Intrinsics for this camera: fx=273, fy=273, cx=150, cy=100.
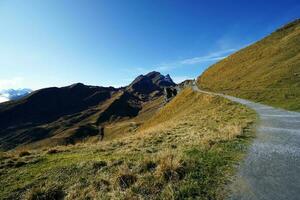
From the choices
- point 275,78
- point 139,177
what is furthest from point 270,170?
point 275,78

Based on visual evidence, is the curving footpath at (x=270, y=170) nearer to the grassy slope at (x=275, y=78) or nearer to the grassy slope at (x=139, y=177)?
the grassy slope at (x=139, y=177)

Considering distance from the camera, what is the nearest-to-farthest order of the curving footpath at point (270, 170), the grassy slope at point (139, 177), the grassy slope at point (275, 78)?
the curving footpath at point (270, 170), the grassy slope at point (139, 177), the grassy slope at point (275, 78)

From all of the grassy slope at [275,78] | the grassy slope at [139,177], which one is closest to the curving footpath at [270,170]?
the grassy slope at [139,177]

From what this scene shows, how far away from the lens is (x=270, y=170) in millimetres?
9852

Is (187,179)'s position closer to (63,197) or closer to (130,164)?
(130,164)

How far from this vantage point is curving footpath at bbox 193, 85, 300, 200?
25.7 ft

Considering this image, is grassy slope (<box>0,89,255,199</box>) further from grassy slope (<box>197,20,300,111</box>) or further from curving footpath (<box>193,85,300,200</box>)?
grassy slope (<box>197,20,300,111</box>)

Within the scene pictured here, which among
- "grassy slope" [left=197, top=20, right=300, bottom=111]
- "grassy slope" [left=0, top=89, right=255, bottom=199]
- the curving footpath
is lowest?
the curving footpath

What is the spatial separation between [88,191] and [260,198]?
560cm

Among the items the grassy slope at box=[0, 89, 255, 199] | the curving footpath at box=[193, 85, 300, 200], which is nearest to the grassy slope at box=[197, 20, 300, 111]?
the curving footpath at box=[193, 85, 300, 200]

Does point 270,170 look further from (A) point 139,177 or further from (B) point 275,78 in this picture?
(B) point 275,78

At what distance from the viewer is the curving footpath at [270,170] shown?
309 inches

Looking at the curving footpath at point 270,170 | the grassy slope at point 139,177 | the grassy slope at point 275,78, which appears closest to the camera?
the curving footpath at point 270,170

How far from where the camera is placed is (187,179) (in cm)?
939
